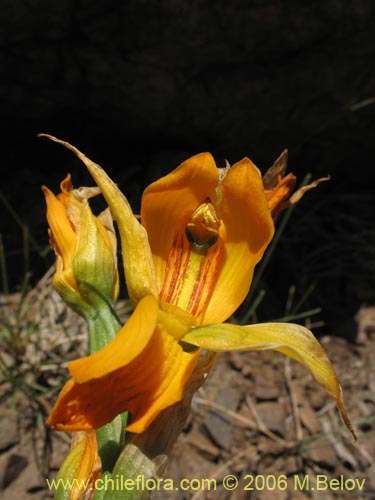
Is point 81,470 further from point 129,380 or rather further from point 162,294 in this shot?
point 162,294

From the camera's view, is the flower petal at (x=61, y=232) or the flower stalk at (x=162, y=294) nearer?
the flower stalk at (x=162, y=294)

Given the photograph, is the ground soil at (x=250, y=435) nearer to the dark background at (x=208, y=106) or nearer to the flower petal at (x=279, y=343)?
the dark background at (x=208, y=106)

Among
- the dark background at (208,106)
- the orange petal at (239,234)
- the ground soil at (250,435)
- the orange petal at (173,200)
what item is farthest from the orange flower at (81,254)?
the dark background at (208,106)

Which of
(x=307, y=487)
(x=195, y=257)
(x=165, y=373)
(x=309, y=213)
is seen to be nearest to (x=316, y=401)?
(x=307, y=487)

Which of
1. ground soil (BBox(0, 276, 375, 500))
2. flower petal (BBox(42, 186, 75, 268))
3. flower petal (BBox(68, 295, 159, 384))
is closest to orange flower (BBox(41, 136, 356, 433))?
flower petal (BBox(68, 295, 159, 384))

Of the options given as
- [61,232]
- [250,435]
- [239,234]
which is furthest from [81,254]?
[250,435]

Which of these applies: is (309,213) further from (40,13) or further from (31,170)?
(40,13)
